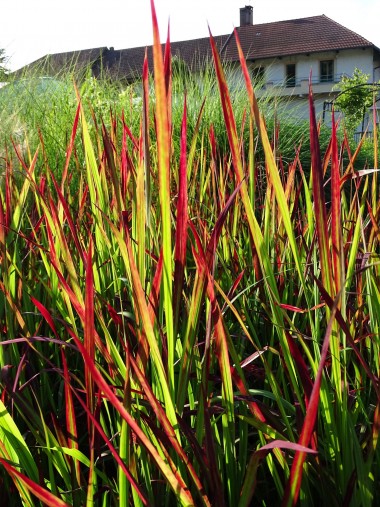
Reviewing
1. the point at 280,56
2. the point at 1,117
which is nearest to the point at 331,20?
the point at 280,56

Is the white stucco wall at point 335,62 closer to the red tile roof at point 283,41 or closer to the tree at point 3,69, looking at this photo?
the red tile roof at point 283,41

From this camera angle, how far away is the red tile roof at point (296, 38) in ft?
101

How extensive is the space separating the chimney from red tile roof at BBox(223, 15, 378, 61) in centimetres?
149

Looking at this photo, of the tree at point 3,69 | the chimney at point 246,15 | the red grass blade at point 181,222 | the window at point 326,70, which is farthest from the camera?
the chimney at point 246,15

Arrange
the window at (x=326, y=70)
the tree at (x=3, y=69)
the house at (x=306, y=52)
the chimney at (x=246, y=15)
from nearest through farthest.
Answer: the tree at (x=3, y=69), the house at (x=306, y=52), the window at (x=326, y=70), the chimney at (x=246, y=15)

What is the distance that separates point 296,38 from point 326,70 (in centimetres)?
232

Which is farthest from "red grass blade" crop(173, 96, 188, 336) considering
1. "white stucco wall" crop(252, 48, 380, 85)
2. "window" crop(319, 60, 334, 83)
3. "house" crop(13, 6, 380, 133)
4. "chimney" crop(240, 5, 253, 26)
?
"chimney" crop(240, 5, 253, 26)

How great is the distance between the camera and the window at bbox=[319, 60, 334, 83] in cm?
3133

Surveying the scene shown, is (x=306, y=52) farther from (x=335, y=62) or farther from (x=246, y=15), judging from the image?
(x=246, y=15)

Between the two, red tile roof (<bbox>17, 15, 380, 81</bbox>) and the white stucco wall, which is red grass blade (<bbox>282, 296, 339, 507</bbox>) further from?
the white stucco wall

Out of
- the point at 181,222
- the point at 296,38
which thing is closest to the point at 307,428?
the point at 181,222

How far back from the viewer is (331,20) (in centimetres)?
3231

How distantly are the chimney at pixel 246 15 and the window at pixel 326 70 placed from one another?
5849mm

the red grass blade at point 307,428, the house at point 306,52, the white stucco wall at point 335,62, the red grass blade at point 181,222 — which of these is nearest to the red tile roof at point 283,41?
the house at point 306,52
